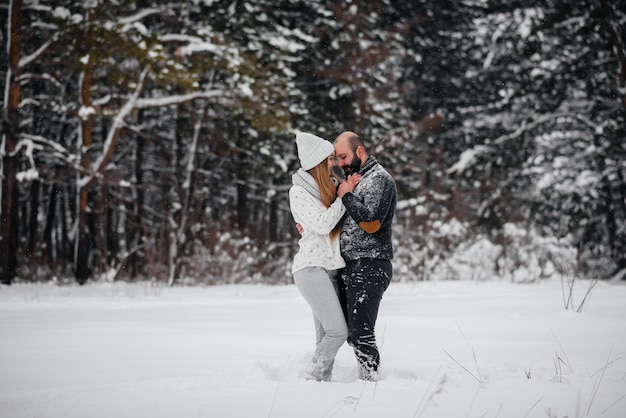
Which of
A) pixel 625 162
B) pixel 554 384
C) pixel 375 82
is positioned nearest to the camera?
pixel 554 384

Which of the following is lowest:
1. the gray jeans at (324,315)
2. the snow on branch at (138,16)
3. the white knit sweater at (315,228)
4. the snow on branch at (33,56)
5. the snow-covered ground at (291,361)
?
the snow-covered ground at (291,361)

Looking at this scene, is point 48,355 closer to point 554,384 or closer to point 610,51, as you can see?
point 554,384

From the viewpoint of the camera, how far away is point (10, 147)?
13.7m

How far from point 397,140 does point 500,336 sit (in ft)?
44.4

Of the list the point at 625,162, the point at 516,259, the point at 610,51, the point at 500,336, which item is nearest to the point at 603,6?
the point at 610,51

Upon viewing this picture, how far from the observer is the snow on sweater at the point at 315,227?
3.94 m

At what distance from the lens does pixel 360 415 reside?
301 cm

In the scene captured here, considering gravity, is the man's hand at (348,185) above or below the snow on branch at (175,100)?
below

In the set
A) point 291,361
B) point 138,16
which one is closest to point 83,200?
point 138,16

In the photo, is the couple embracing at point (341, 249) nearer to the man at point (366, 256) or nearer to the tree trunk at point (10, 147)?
the man at point (366, 256)

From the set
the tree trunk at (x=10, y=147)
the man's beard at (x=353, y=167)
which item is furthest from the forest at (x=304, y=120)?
the man's beard at (x=353, y=167)

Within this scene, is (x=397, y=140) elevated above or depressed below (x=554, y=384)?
above

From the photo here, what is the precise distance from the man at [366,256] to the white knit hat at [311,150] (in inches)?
12.6

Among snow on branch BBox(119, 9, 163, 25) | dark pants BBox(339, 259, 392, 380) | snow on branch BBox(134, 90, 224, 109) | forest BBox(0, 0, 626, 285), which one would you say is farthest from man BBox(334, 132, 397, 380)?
snow on branch BBox(119, 9, 163, 25)
